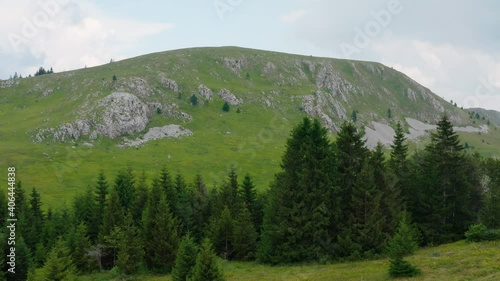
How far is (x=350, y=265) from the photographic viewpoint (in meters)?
36.9

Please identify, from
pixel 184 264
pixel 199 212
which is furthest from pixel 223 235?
pixel 184 264

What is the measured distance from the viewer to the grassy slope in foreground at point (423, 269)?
26922 mm

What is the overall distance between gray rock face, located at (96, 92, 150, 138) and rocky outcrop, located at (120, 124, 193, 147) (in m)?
6.08

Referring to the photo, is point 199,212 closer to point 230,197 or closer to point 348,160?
point 230,197

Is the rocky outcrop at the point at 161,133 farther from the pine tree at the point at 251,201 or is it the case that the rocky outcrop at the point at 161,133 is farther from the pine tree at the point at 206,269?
the pine tree at the point at 206,269

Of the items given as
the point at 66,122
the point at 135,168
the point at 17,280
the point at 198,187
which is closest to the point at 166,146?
the point at 135,168

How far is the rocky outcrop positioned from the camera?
17538cm

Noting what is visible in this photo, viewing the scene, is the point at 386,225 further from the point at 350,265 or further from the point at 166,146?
the point at 166,146

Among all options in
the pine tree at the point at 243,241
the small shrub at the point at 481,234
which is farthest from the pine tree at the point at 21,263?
the small shrub at the point at 481,234

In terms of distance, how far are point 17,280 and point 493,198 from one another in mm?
60401

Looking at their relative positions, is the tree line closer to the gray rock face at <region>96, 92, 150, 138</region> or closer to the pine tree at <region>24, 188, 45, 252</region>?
the pine tree at <region>24, 188, 45, 252</region>

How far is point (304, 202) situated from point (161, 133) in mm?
150538

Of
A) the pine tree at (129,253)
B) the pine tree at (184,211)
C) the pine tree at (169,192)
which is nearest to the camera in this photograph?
the pine tree at (129,253)

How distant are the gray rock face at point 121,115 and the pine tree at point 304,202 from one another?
487 feet
